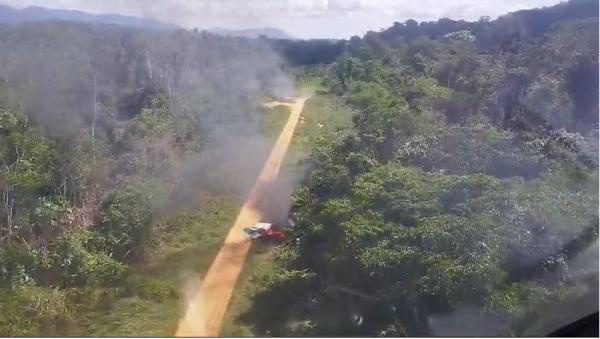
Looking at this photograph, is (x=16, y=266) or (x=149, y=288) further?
(x=16, y=266)

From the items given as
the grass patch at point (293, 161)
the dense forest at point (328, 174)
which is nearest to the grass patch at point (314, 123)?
the grass patch at point (293, 161)

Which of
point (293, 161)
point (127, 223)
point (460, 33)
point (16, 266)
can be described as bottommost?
point (16, 266)

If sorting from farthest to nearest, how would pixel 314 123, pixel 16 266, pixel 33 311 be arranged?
pixel 314 123, pixel 16 266, pixel 33 311

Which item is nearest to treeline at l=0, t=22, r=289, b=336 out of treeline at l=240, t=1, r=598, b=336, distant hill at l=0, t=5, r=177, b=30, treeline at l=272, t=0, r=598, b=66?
distant hill at l=0, t=5, r=177, b=30

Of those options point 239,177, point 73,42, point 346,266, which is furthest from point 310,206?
point 73,42

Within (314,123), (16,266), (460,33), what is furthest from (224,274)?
(460,33)

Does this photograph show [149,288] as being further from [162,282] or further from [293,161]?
[293,161]

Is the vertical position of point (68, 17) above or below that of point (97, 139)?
above

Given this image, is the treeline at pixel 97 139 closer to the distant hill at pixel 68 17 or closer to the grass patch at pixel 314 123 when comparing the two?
the distant hill at pixel 68 17
